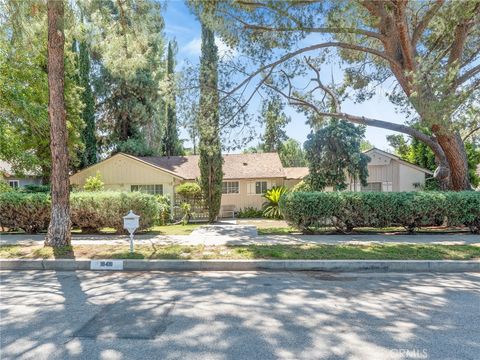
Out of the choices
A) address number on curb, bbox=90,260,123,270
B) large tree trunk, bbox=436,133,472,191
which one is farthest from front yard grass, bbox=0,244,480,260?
large tree trunk, bbox=436,133,472,191

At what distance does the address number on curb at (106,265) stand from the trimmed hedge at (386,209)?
601 centimetres

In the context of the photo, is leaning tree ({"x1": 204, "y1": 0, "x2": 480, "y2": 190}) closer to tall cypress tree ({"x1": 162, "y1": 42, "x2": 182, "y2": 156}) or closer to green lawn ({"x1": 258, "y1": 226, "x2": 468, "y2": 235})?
green lawn ({"x1": 258, "y1": 226, "x2": 468, "y2": 235})

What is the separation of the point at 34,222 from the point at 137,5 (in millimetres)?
7859

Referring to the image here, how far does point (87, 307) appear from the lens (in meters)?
4.66

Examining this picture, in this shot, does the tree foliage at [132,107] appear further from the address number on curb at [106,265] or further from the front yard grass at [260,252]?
the address number on curb at [106,265]

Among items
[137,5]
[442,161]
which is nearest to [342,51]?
[442,161]

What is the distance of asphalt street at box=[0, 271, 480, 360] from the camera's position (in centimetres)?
337

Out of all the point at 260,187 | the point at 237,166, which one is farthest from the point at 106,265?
the point at 237,166

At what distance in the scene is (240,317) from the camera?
4254 mm

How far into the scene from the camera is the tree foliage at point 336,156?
1811 cm

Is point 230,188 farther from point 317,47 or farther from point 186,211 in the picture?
point 317,47

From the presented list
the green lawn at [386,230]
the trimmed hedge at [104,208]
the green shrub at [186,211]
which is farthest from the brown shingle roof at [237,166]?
the green lawn at [386,230]

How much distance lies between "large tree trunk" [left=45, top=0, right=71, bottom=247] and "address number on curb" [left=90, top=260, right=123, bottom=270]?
1778mm

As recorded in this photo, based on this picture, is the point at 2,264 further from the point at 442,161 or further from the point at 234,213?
the point at 234,213
